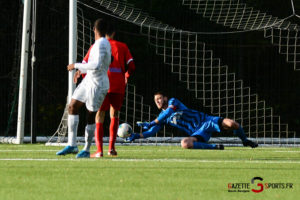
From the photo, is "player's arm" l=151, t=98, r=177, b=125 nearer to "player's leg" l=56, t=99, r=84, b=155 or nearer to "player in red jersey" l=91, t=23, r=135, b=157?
"player in red jersey" l=91, t=23, r=135, b=157

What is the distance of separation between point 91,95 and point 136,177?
2312 millimetres

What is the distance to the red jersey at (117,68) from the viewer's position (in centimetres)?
891

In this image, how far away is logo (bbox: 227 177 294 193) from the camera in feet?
17.6

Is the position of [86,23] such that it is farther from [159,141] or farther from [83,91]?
[83,91]

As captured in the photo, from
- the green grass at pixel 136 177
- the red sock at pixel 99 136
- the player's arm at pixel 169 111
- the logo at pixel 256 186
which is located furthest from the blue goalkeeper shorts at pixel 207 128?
the logo at pixel 256 186

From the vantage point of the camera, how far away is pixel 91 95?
8.27 m

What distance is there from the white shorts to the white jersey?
50mm

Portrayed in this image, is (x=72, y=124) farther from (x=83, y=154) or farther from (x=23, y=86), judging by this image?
(x=23, y=86)

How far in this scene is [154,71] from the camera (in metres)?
18.5

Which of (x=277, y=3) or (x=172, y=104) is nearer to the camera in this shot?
(x=172, y=104)

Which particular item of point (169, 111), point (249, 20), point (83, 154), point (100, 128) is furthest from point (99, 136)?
point (249, 20)

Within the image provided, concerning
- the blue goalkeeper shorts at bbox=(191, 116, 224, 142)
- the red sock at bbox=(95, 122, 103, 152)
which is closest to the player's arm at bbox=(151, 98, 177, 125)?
the blue goalkeeper shorts at bbox=(191, 116, 224, 142)

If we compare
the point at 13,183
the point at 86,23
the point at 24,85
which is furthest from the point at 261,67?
the point at 13,183

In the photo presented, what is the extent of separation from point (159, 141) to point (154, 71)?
437cm
